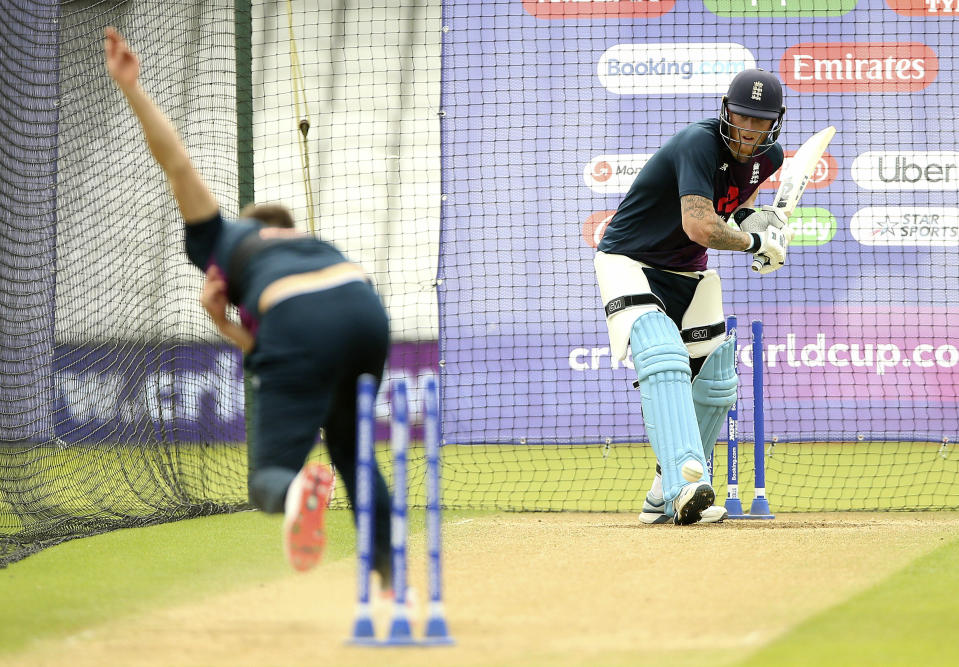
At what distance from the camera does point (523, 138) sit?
419 inches

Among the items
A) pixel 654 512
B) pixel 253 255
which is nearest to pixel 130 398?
pixel 654 512

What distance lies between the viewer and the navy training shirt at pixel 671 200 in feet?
21.1

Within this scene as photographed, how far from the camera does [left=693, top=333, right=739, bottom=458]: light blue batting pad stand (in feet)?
22.2

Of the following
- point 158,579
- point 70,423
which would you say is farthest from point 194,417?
point 158,579

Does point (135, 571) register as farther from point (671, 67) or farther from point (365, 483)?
point (671, 67)

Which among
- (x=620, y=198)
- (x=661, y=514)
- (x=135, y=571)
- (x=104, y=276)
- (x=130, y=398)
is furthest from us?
(x=620, y=198)

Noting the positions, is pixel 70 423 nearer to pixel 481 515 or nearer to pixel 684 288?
pixel 481 515

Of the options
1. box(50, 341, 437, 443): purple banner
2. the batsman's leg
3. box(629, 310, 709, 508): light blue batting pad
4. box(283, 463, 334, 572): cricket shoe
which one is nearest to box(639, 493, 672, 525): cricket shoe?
the batsman's leg

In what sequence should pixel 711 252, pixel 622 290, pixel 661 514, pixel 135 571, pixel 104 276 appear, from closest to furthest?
pixel 135 571
pixel 622 290
pixel 661 514
pixel 104 276
pixel 711 252

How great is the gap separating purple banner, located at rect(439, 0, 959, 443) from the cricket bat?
3748 millimetres

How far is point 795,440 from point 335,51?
16.5 ft

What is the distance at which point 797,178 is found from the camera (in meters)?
6.71

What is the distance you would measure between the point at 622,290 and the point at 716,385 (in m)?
0.75

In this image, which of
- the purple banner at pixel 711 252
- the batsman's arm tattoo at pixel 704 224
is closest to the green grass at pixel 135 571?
the batsman's arm tattoo at pixel 704 224
